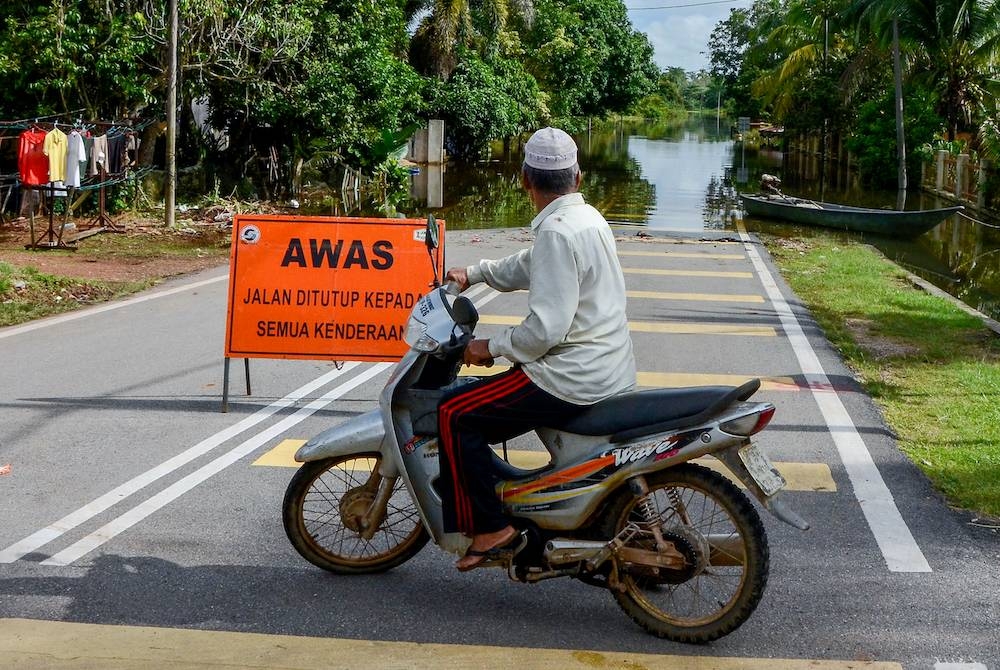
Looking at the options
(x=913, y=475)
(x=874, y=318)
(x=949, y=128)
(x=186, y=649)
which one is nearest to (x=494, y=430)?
(x=186, y=649)

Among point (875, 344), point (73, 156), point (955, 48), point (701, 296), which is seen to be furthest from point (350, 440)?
point (955, 48)

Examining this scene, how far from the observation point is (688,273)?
54.3 feet

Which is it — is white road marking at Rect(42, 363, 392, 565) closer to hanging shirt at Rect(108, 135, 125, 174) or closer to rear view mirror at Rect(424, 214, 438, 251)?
rear view mirror at Rect(424, 214, 438, 251)

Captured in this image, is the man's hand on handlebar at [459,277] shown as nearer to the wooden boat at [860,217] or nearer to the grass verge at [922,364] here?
the grass verge at [922,364]

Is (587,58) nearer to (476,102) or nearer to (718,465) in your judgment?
(476,102)

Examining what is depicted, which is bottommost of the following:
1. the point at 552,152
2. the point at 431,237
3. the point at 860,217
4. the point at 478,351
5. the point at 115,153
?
the point at 478,351

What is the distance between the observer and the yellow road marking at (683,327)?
37.8ft

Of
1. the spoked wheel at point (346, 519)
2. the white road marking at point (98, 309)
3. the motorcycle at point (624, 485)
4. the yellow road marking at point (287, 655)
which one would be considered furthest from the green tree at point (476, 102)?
the yellow road marking at point (287, 655)

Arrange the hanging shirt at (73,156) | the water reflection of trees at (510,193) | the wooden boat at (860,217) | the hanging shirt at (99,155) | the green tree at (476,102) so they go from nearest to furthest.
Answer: the hanging shirt at (73,156) < the hanging shirt at (99,155) < the wooden boat at (860,217) < the water reflection of trees at (510,193) < the green tree at (476,102)

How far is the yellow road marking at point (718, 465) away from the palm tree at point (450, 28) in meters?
35.9

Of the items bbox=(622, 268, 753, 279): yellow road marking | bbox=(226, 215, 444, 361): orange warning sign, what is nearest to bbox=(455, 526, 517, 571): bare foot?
bbox=(226, 215, 444, 361): orange warning sign

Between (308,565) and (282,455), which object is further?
(282,455)

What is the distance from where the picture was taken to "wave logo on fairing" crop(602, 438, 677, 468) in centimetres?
416

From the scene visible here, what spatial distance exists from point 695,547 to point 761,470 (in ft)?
1.30
